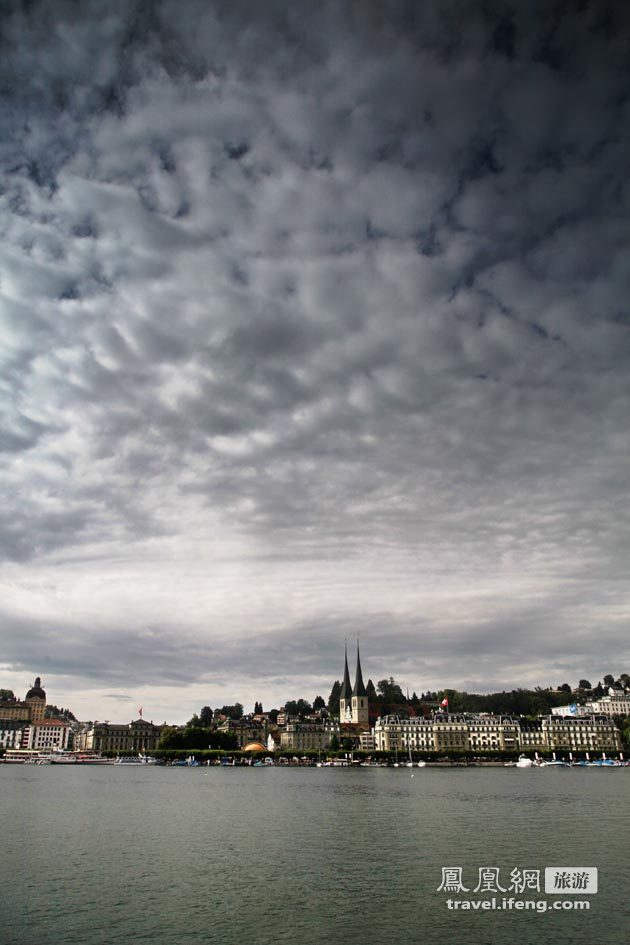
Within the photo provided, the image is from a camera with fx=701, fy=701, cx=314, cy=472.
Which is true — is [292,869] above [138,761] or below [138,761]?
above

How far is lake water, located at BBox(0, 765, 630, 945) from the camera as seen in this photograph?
26422 mm

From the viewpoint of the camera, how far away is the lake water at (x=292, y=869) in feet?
86.7

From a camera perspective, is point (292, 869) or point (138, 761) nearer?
point (292, 869)

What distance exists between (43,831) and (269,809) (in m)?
23.5

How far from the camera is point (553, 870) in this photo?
36.4 meters

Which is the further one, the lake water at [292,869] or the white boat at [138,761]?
the white boat at [138,761]

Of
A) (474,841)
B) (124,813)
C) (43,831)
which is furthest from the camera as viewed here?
(124,813)

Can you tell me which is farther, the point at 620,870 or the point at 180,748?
the point at 180,748

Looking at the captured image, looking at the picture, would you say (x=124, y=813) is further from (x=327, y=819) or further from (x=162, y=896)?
(x=162, y=896)

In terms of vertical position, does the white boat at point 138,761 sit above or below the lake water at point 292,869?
below

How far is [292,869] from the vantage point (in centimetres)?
3675

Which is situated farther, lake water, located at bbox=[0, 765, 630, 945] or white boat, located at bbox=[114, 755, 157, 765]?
white boat, located at bbox=[114, 755, 157, 765]

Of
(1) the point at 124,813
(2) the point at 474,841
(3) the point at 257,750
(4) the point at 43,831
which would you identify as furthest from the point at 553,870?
(3) the point at 257,750

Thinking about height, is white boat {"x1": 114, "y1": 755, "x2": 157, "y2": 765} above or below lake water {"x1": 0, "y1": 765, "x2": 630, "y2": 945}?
below
